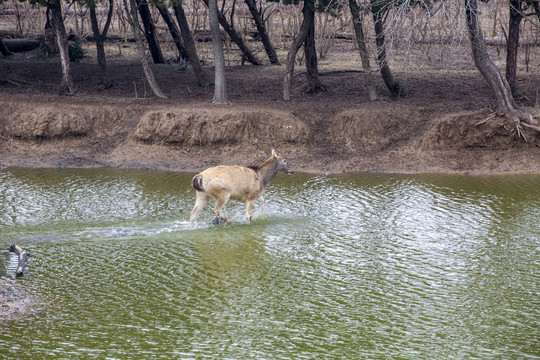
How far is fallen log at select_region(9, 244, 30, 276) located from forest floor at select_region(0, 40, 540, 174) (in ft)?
25.7

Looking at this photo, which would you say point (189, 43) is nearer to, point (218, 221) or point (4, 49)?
point (4, 49)

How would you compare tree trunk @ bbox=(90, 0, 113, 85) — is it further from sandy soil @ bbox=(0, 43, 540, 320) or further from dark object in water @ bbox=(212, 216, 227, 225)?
dark object in water @ bbox=(212, 216, 227, 225)

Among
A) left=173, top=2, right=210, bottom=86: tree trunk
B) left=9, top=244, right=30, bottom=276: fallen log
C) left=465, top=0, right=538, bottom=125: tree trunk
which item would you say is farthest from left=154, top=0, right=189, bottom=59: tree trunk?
left=9, top=244, right=30, bottom=276: fallen log

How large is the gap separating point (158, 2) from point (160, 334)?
1523cm

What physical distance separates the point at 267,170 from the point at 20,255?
5327 millimetres

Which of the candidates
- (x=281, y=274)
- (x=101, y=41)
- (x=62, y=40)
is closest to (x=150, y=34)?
(x=101, y=41)

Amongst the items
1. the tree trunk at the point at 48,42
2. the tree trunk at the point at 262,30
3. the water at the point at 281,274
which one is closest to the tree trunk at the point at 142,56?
the tree trunk at the point at 262,30

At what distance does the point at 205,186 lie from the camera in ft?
39.1

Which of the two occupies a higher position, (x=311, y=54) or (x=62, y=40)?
(x=62, y=40)

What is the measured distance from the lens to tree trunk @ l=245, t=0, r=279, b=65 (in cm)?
2487

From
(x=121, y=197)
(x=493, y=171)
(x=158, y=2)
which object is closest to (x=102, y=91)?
(x=158, y=2)

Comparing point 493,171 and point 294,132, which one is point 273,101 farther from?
point 493,171

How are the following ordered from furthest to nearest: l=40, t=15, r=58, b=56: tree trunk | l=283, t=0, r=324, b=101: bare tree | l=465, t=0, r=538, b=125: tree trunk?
l=40, t=15, r=58, b=56: tree trunk → l=283, t=0, r=324, b=101: bare tree → l=465, t=0, r=538, b=125: tree trunk

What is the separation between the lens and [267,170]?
13273mm
